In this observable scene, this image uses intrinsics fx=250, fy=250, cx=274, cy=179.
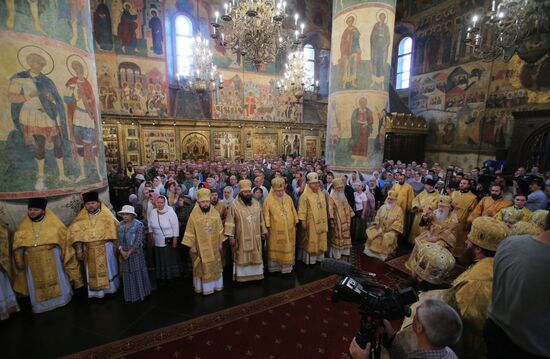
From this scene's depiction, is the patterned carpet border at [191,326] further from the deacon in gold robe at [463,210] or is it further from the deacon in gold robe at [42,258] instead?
the deacon in gold robe at [463,210]

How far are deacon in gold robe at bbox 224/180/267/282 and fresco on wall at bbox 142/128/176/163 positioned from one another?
13.0m

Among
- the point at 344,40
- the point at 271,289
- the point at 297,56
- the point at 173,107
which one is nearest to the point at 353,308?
the point at 271,289

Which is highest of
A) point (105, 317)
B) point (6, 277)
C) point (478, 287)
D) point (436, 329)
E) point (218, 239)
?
point (436, 329)

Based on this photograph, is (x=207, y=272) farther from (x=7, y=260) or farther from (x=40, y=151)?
(x=40, y=151)

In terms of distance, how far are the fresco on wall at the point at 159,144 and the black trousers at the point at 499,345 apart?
16.8 meters

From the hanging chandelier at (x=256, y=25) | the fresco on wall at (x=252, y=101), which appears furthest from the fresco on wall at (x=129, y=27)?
the hanging chandelier at (x=256, y=25)

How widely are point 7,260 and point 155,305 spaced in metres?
2.30

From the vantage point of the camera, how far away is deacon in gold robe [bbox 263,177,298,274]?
5.02 metres

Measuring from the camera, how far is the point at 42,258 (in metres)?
3.95

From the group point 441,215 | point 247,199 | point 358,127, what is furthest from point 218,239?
point 358,127

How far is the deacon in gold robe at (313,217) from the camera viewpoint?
17.4 feet

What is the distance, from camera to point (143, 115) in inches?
602

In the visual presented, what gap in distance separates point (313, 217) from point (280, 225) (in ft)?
2.52

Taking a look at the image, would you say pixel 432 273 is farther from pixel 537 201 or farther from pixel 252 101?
pixel 252 101
